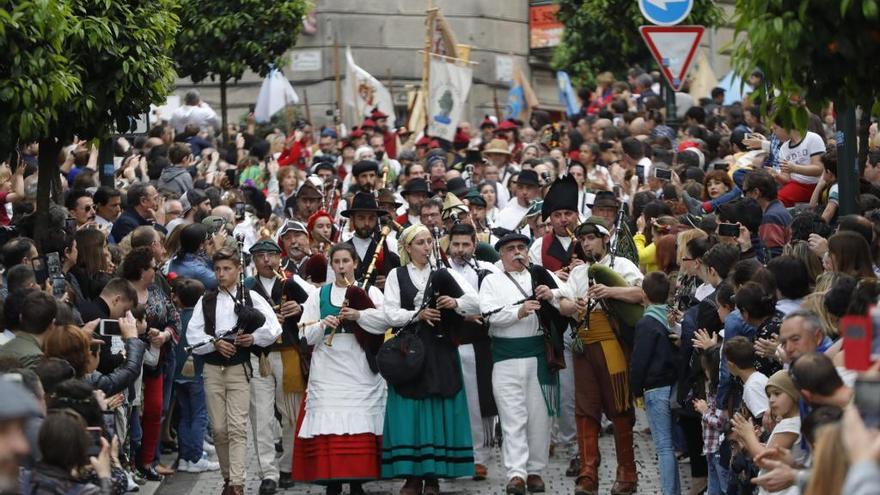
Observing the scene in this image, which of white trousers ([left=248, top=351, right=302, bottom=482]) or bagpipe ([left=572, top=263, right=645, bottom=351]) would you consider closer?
bagpipe ([left=572, top=263, right=645, bottom=351])

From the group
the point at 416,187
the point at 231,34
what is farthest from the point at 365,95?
the point at 416,187

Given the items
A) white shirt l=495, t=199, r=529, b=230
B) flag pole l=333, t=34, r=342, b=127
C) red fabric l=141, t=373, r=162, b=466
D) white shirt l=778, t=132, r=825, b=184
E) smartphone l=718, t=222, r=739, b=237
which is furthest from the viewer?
flag pole l=333, t=34, r=342, b=127

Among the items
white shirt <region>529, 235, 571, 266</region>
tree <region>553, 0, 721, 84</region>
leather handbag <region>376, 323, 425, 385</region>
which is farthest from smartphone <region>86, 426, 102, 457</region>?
tree <region>553, 0, 721, 84</region>

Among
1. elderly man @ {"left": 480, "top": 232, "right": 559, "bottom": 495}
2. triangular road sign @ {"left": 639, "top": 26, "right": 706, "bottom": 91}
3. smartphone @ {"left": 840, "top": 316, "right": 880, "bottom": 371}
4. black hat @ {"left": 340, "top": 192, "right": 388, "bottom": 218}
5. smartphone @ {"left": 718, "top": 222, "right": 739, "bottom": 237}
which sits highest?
triangular road sign @ {"left": 639, "top": 26, "right": 706, "bottom": 91}

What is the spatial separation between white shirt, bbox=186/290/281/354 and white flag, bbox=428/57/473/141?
1195 centimetres

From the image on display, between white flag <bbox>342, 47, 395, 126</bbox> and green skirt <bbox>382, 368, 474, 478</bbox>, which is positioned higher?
white flag <bbox>342, 47, 395, 126</bbox>

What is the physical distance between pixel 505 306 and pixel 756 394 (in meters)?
3.48

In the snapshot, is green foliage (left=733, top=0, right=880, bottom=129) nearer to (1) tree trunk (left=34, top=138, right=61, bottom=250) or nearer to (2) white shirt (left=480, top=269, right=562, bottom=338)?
(2) white shirt (left=480, top=269, right=562, bottom=338)

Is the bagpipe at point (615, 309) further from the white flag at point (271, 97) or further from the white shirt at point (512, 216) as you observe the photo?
the white flag at point (271, 97)

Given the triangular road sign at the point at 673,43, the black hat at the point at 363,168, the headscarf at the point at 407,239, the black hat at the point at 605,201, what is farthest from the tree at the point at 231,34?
the headscarf at the point at 407,239

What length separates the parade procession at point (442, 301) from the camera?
395 inches

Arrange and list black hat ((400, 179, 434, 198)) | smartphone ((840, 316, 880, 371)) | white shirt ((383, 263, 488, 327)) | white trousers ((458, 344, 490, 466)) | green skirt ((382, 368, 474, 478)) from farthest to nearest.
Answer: black hat ((400, 179, 434, 198)) → white trousers ((458, 344, 490, 466)) → white shirt ((383, 263, 488, 327)) → green skirt ((382, 368, 474, 478)) → smartphone ((840, 316, 880, 371))

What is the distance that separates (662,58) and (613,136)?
Answer: 508 centimetres

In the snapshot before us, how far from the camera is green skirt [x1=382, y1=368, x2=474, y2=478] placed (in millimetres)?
14023
